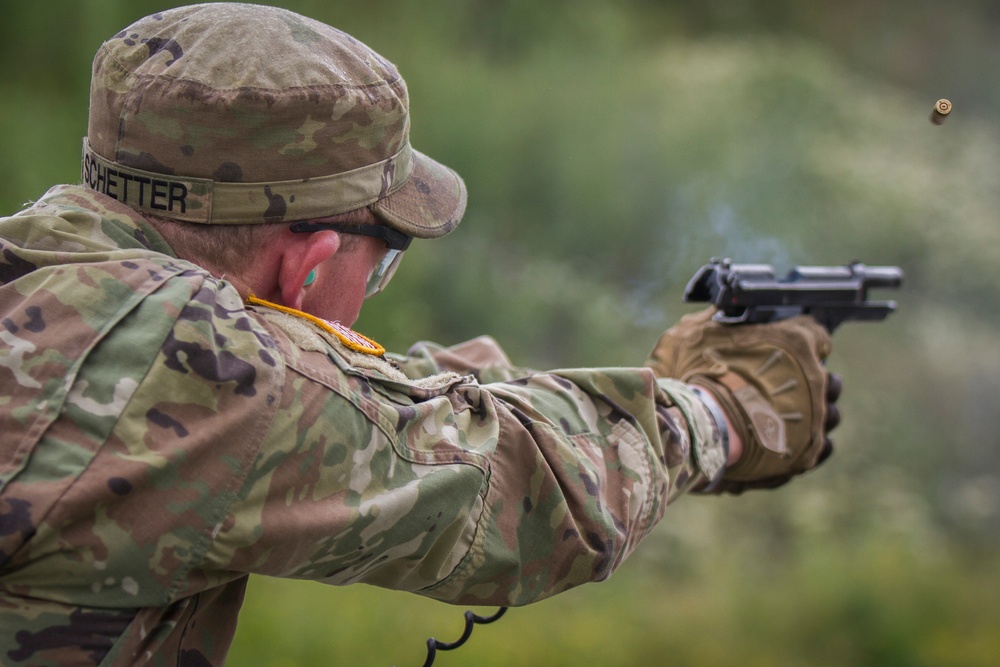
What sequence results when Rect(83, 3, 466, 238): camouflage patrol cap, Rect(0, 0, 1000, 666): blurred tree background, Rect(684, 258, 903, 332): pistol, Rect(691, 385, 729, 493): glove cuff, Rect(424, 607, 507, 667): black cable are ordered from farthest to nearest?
Rect(0, 0, 1000, 666): blurred tree background
Rect(684, 258, 903, 332): pistol
Rect(691, 385, 729, 493): glove cuff
Rect(424, 607, 507, 667): black cable
Rect(83, 3, 466, 238): camouflage patrol cap

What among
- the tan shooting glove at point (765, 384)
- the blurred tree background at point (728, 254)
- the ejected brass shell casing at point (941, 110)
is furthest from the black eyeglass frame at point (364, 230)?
the blurred tree background at point (728, 254)

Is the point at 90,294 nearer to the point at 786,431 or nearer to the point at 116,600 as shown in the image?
the point at 116,600

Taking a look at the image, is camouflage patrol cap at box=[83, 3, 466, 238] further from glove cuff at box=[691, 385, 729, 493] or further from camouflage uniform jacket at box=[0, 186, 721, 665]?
glove cuff at box=[691, 385, 729, 493]

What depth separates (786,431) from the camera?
198 cm

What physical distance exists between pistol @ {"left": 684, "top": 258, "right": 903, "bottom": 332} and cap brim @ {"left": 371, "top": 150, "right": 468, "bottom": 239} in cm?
65

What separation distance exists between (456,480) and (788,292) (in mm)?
1005

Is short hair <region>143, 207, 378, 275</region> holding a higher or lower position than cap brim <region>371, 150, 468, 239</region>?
lower

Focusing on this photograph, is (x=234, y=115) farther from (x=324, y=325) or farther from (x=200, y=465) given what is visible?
(x=200, y=465)

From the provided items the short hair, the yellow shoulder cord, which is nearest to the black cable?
the yellow shoulder cord

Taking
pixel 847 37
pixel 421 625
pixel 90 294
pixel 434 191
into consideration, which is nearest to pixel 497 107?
pixel 847 37

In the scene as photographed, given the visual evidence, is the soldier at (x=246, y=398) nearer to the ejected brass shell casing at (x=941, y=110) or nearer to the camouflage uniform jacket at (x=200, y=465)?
the camouflage uniform jacket at (x=200, y=465)

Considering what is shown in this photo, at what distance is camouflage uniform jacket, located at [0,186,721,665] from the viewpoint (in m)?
1.10

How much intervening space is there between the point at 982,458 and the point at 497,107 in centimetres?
208

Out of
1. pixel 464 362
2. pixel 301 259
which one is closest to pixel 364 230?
pixel 301 259
